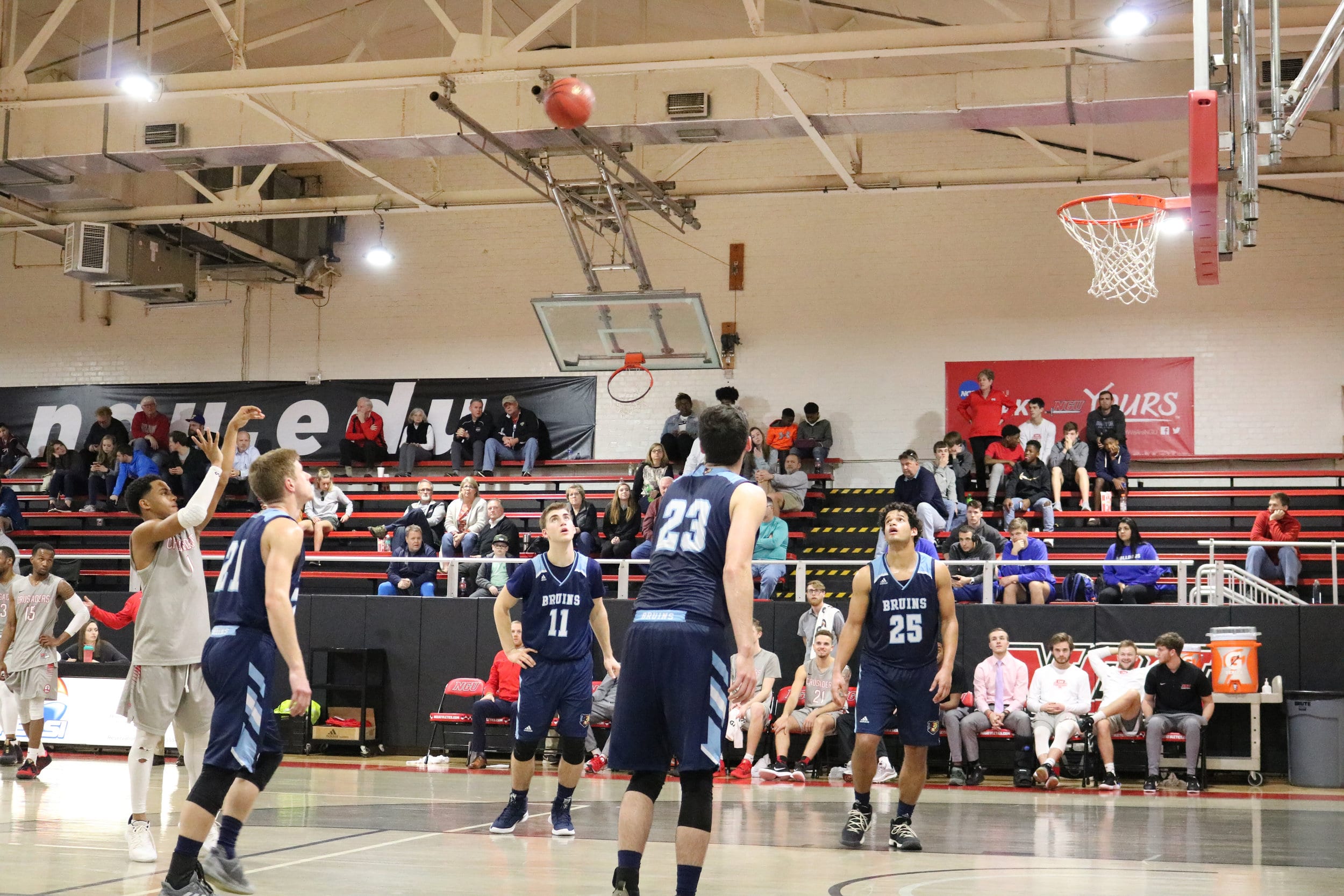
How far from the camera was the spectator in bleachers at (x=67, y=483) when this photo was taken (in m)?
20.8

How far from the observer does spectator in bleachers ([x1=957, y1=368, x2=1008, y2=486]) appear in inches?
740

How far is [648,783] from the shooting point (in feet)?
16.1

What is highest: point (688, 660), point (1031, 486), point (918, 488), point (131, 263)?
point (131, 263)

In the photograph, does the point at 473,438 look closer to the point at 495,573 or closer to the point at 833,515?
the point at 495,573

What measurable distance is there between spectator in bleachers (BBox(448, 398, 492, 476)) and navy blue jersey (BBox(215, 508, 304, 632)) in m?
14.9

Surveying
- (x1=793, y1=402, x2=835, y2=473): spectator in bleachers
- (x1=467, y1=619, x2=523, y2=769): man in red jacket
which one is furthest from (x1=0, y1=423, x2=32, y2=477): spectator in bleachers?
(x1=793, y1=402, x2=835, y2=473): spectator in bleachers

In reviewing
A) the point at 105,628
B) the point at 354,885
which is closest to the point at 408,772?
the point at 105,628

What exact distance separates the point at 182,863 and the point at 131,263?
15.9 meters

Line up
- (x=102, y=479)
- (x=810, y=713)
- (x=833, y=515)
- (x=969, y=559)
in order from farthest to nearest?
(x=102, y=479) → (x=833, y=515) → (x=969, y=559) → (x=810, y=713)

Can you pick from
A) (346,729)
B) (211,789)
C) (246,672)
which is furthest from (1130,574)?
→ (211,789)

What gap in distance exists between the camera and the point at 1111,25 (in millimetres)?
11492

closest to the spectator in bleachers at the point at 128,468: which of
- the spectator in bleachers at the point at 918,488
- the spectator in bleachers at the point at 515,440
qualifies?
the spectator in bleachers at the point at 515,440

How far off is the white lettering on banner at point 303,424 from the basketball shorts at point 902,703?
53.2 ft

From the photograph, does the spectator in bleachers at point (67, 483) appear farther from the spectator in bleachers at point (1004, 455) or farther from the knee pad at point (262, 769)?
the knee pad at point (262, 769)
